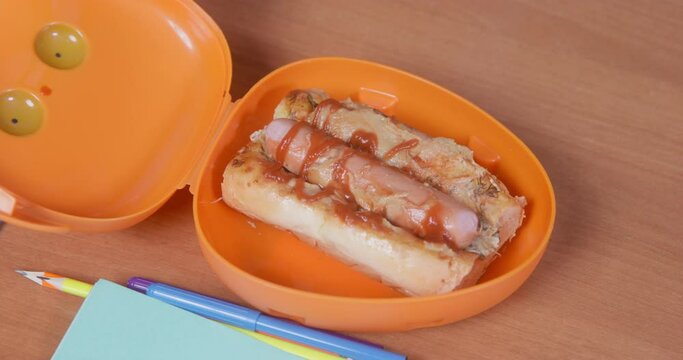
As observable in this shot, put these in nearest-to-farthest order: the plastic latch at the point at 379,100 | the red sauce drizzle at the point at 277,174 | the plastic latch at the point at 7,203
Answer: the plastic latch at the point at 7,203
the red sauce drizzle at the point at 277,174
the plastic latch at the point at 379,100

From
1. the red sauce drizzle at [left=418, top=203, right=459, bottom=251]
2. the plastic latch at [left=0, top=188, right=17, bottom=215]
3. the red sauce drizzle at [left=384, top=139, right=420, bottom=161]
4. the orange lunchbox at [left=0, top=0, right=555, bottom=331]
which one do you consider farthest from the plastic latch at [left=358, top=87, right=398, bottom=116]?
the plastic latch at [left=0, top=188, right=17, bottom=215]

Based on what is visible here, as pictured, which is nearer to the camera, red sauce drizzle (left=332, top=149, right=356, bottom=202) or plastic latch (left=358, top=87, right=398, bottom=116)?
red sauce drizzle (left=332, top=149, right=356, bottom=202)

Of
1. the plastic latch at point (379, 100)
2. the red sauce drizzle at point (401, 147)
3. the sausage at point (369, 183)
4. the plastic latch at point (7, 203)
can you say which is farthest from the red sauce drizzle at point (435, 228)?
the plastic latch at point (7, 203)

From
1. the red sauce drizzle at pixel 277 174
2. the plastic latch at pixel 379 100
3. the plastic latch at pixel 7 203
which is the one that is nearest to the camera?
the plastic latch at pixel 7 203

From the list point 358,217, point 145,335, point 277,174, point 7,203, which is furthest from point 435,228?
point 7,203

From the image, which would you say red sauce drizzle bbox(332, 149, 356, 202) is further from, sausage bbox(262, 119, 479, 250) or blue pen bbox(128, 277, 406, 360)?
blue pen bbox(128, 277, 406, 360)

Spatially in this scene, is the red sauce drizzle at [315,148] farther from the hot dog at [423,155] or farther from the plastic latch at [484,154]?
the plastic latch at [484,154]

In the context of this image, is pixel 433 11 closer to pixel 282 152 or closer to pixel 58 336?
pixel 282 152

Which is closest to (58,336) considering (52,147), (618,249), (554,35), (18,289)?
(18,289)
